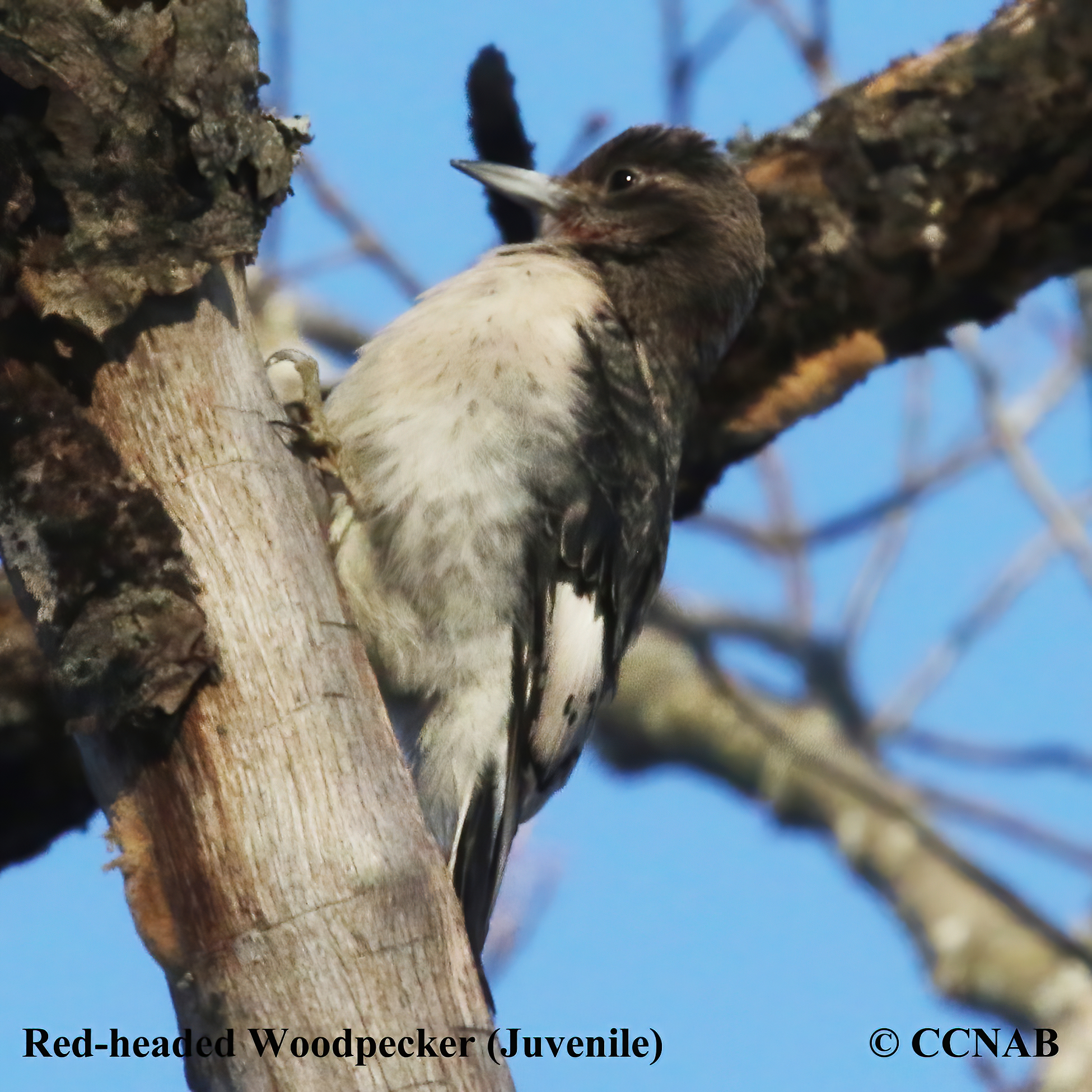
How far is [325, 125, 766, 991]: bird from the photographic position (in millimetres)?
3518

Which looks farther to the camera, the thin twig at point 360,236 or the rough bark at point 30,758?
the thin twig at point 360,236

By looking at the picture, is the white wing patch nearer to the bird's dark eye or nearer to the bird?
the bird

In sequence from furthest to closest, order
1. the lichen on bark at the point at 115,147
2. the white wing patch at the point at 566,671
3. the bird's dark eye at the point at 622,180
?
the bird's dark eye at the point at 622,180
the white wing patch at the point at 566,671
the lichen on bark at the point at 115,147

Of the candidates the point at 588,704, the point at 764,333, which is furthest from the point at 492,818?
the point at 764,333

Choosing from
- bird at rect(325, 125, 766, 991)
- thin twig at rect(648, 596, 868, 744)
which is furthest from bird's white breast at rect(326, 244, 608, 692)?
thin twig at rect(648, 596, 868, 744)

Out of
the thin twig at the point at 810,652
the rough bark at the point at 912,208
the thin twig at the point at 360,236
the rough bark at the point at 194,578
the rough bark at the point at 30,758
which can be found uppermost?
the thin twig at the point at 360,236

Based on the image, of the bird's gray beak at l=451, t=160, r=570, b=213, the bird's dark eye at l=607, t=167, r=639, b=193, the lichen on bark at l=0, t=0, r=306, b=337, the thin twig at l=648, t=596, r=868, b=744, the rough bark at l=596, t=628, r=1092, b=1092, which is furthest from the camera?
the thin twig at l=648, t=596, r=868, b=744

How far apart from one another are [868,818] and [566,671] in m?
3.26

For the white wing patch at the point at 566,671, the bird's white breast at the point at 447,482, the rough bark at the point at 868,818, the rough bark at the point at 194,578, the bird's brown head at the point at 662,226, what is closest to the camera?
the rough bark at the point at 194,578

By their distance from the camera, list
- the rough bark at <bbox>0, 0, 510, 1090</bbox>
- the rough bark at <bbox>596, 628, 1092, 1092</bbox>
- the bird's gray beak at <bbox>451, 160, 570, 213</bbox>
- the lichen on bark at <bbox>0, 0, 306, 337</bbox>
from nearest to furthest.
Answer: the rough bark at <bbox>0, 0, 510, 1090</bbox>, the lichen on bark at <bbox>0, 0, 306, 337</bbox>, the bird's gray beak at <bbox>451, 160, 570, 213</bbox>, the rough bark at <bbox>596, 628, 1092, 1092</bbox>

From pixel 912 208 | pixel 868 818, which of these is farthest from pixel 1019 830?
pixel 912 208

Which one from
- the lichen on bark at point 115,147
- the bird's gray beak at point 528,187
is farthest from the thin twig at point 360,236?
the lichen on bark at point 115,147

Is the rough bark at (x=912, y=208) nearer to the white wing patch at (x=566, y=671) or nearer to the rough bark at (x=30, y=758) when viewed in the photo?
the white wing patch at (x=566, y=671)

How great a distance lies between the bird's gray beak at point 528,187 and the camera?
15.4 feet
